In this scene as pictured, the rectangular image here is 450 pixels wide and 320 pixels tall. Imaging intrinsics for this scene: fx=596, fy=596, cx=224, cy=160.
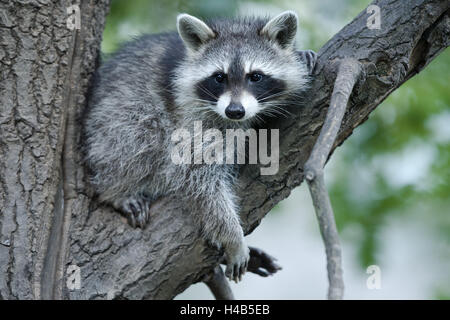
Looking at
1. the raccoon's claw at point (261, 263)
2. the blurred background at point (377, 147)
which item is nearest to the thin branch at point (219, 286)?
the raccoon's claw at point (261, 263)

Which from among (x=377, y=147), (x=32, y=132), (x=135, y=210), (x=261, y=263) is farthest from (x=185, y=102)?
(x=377, y=147)

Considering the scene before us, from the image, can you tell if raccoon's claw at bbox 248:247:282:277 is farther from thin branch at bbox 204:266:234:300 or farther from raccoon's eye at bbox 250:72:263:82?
raccoon's eye at bbox 250:72:263:82

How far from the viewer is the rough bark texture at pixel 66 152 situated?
392cm

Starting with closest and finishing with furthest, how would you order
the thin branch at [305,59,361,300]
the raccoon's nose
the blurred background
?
the thin branch at [305,59,361,300]
the raccoon's nose
the blurred background

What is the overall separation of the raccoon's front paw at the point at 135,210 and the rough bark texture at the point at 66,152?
0.22 feet

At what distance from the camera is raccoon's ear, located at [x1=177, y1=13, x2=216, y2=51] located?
4.65m

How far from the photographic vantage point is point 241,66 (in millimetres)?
4551

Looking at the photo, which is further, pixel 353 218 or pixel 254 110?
pixel 353 218

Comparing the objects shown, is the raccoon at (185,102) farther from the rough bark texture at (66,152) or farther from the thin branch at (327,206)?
the thin branch at (327,206)

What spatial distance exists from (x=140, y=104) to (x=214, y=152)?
727 millimetres

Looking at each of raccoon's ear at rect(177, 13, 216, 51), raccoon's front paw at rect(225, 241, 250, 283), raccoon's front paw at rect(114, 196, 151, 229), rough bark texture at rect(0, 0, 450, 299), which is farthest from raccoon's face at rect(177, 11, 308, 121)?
raccoon's front paw at rect(225, 241, 250, 283)
